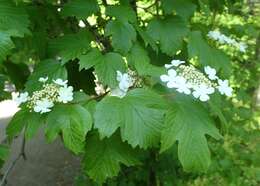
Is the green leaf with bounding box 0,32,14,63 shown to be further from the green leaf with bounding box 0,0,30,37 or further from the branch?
the branch

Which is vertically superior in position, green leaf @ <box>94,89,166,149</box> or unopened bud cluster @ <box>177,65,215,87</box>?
unopened bud cluster @ <box>177,65,215,87</box>

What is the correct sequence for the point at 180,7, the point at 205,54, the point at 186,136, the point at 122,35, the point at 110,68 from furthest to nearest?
the point at 180,7, the point at 205,54, the point at 122,35, the point at 110,68, the point at 186,136

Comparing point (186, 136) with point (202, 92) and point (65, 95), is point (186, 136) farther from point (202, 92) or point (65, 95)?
point (65, 95)

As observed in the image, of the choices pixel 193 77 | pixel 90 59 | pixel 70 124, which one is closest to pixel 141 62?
pixel 90 59

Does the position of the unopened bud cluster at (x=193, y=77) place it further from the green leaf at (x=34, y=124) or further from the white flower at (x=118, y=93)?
the green leaf at (x=34, y=124)

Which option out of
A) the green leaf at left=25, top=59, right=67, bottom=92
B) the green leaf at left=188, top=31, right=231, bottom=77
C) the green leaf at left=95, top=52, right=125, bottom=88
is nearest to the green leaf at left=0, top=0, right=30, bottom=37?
the green leaf at left=25, top=59, right=67, bottom=92

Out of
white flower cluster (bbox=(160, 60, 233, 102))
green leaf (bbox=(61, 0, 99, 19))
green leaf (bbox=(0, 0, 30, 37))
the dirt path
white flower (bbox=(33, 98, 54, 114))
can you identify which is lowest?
the dirt path

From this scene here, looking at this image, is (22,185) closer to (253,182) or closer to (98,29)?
(253,182)
